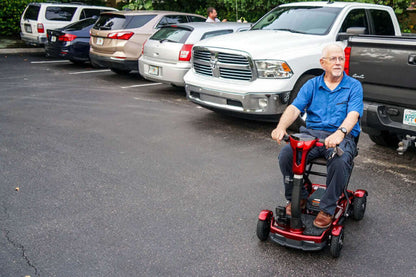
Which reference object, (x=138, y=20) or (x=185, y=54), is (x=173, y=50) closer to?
(x=185, y=54)

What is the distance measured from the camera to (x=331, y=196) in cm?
379

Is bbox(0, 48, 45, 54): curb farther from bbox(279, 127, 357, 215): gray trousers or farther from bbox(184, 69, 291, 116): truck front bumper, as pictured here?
bbox(279, 127, 357, 215): gray trousers

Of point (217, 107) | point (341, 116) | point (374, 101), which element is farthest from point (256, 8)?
point (341, 116)

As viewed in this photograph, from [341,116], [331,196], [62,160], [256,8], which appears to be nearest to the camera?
[331,196]

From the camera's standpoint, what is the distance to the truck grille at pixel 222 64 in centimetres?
715

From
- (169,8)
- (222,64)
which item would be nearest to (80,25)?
(169,8)

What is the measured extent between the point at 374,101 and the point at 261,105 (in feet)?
6.08

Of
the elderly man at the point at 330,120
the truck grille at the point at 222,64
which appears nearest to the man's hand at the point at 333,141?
the elderly man at the point at 330,120

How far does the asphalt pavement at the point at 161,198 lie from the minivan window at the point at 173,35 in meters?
1.81

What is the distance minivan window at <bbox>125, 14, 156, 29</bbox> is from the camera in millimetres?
11906

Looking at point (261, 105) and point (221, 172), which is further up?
point (261, 105)

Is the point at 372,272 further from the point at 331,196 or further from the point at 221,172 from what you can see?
the point at 221,172

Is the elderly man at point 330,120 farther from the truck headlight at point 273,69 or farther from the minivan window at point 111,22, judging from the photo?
the minivan window at point 111,22

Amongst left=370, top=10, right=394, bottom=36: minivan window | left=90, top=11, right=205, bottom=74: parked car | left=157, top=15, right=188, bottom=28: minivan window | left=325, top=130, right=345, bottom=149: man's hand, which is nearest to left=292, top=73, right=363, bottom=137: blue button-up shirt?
left=325, top=130, right=345, bottom=149: man's hand
